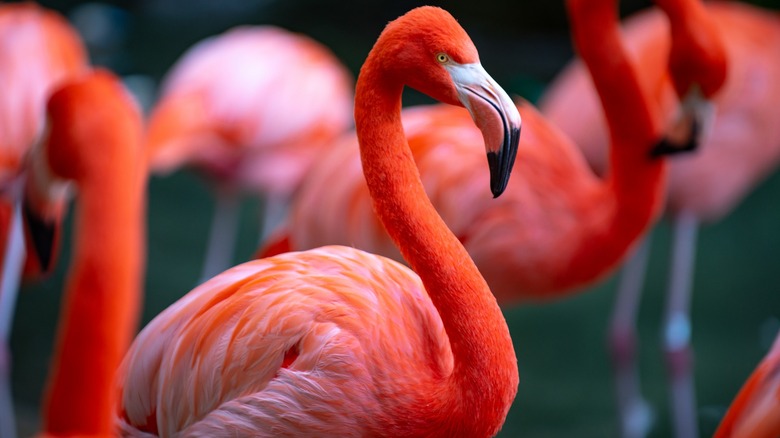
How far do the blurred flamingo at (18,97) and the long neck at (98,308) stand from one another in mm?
730

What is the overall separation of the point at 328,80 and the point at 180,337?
2679 mm

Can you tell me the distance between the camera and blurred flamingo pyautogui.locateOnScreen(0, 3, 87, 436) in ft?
9.37

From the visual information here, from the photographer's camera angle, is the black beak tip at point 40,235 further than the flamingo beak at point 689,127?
No

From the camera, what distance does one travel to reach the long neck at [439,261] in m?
1.47

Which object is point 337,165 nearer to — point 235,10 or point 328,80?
point 328,80

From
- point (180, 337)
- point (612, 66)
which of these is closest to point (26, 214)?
point (180, 337)

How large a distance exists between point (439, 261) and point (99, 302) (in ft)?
2.67

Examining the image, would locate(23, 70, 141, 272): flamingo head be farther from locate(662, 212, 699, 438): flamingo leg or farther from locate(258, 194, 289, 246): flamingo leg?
locate(662, 212, 699, 438): flamingo leg

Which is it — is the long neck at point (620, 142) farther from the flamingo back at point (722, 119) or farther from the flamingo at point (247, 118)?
the flamingo at point (247, 118)

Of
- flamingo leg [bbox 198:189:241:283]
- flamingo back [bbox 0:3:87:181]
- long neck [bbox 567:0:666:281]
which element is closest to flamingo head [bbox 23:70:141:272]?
flamingo back [bbox 0:3:87:181]

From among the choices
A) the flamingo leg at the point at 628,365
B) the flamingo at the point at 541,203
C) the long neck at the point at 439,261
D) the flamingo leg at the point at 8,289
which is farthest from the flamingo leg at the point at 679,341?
the flamingo leg at the point at 8,289

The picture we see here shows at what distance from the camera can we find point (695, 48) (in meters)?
2.22

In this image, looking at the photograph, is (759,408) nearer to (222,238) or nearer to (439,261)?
(439,261)

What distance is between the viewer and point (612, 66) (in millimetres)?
2301
